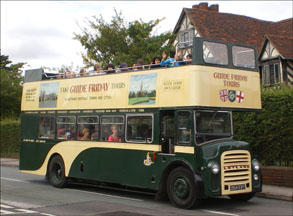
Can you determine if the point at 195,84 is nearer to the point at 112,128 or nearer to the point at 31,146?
the point at 112,128

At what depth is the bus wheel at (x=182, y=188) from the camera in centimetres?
1059

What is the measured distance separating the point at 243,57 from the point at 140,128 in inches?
133

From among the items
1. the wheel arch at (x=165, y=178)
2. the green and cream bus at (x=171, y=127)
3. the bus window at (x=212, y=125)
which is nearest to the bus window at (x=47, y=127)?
the green and cream bus at (x=171, y=127)

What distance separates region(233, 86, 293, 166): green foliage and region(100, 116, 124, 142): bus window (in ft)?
16.9

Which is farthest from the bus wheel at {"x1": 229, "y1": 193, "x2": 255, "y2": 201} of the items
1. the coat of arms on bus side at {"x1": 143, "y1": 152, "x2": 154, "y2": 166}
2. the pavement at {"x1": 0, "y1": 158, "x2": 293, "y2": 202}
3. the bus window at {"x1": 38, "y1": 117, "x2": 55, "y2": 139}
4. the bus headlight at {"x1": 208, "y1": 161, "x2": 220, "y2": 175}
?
the bus window at {"x1": 38, "y1": 117, "x2": 55, "y2": 139}

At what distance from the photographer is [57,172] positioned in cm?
1563

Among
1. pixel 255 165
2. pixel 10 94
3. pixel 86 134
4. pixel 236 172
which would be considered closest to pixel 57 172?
pixel 86 134

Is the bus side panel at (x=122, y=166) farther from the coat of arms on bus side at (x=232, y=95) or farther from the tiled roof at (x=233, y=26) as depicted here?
the tiled roof at (x=233, y=26)

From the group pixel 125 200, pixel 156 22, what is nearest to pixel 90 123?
pixel 125 200

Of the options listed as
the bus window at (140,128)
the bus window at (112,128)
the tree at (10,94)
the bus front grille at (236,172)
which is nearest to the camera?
the bus front grille at (236,172)

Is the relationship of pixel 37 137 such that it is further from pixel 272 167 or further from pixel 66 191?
pixel 272 167

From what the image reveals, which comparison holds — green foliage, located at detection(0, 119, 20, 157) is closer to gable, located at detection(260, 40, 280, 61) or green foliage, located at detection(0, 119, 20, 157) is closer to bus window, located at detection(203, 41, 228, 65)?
gable, located at detection(260, 40, 280, 61)

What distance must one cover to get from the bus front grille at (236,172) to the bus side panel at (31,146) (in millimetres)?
7230

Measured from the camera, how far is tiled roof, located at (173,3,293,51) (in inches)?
1372
